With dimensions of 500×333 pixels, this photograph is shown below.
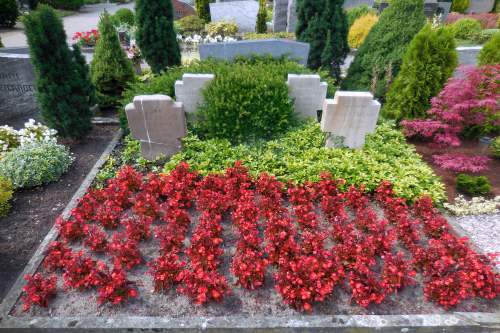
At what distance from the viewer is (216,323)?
9.25ft

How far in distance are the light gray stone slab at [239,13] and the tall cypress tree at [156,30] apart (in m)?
10.5

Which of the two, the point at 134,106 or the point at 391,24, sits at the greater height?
the point at 391,24

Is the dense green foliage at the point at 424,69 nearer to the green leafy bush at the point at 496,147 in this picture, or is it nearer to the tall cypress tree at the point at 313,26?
the green leafy bush at the point at 496,147

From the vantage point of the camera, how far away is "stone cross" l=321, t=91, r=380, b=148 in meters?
4.93

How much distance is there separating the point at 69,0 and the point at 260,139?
95.4ft

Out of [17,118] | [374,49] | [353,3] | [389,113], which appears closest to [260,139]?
[389,113]

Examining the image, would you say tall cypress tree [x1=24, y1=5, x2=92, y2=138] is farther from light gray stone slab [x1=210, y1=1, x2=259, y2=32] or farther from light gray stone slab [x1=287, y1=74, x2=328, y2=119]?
light gray stone slab [x1=210, y1=1, x2=259, y2=32]

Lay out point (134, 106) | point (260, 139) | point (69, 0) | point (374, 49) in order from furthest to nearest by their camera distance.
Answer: point (69, 0), point (374, 49), point (260, 139), point (134, 106)

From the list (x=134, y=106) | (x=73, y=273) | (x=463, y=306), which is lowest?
(x=463, y=306)

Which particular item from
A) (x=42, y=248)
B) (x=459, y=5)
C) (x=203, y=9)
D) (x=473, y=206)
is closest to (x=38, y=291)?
(x=42, y=248)

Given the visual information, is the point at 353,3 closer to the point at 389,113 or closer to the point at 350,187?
the point at 389,113

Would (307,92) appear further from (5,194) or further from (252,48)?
(5,194)

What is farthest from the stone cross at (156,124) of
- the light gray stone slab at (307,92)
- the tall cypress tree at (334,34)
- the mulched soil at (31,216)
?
the tall cypress tree at (334,34)

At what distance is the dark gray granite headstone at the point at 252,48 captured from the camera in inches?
297
